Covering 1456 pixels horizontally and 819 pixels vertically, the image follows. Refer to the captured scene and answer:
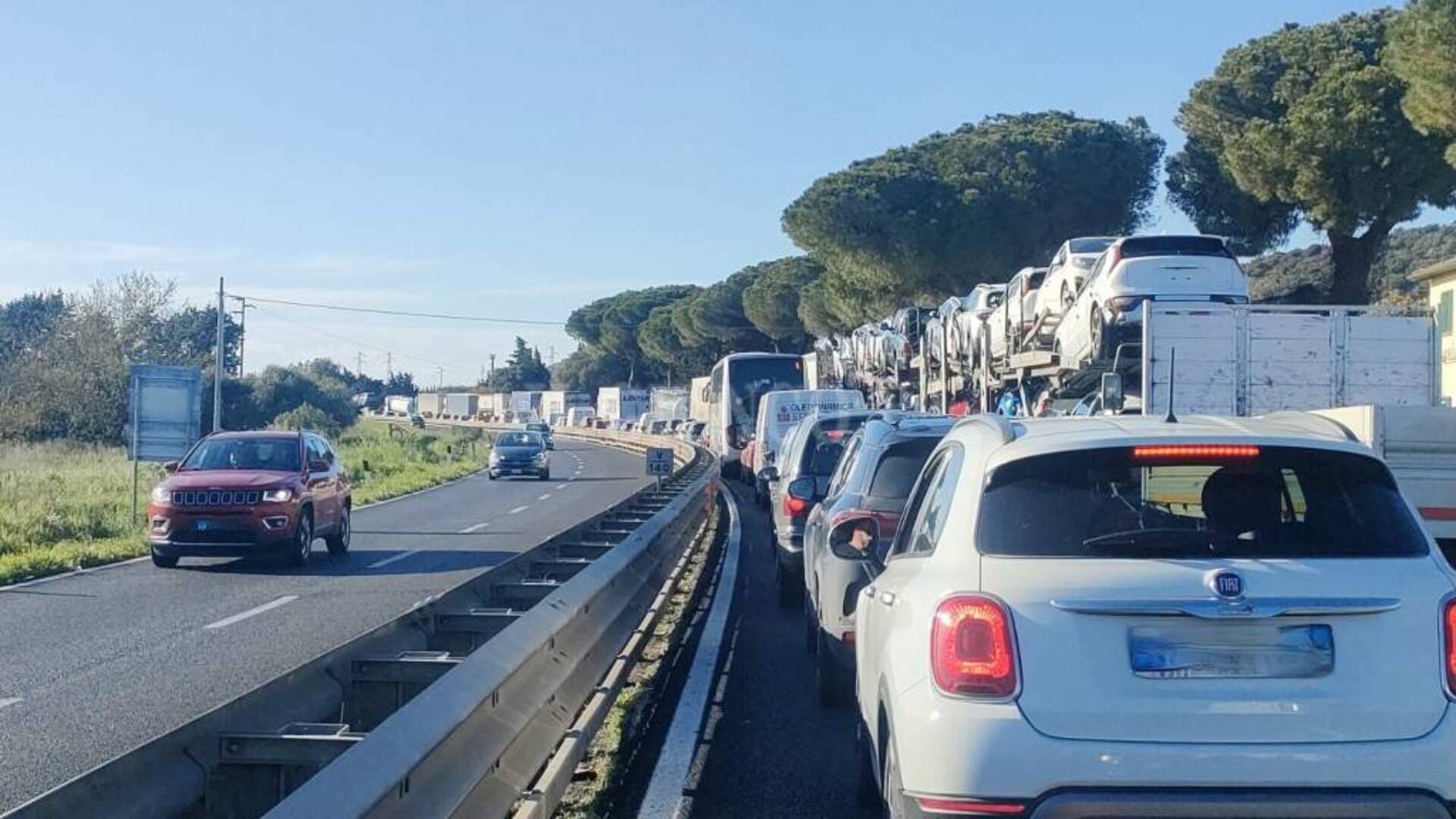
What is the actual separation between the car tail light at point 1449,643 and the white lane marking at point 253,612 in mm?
11707

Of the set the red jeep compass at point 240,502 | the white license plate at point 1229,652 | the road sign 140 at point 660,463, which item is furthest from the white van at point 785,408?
the white license plate at point 1229,652

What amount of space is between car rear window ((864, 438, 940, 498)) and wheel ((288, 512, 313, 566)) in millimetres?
10909

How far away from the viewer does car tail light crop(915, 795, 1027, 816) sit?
4.79m

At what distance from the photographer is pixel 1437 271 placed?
127ft

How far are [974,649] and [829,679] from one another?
4.98 metres

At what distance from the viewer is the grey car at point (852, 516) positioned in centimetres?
945

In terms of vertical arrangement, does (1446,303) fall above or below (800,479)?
above

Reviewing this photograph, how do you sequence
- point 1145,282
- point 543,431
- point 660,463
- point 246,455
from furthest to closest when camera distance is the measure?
point 543,431 < point 660,463 < point 246,455 < point 1145,282

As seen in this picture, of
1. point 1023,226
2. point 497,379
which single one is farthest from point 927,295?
point 497,379

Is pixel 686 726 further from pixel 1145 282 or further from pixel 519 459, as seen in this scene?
pixel 519 459

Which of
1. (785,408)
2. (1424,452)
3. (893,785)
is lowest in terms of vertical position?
(893,785)

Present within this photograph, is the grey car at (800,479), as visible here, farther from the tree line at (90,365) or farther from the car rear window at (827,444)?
the tree line at (90,365)

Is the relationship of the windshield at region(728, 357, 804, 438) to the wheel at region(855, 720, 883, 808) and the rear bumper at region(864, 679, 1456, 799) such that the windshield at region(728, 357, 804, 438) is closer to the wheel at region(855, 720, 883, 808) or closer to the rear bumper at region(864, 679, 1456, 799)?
the wheel at region(855, 720, 883, 808)

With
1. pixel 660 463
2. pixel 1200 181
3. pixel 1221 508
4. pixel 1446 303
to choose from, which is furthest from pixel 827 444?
pixel 1200 181
